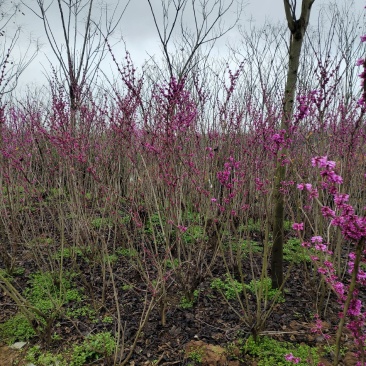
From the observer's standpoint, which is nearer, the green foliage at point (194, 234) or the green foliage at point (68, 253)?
the green foliage at point (194, 234)

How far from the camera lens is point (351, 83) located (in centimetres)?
713

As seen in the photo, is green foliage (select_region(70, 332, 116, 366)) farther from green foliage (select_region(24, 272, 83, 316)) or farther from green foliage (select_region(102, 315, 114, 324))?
green foliage (select_region(24, 272, 83, 316))

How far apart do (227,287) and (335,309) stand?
1.04 metres

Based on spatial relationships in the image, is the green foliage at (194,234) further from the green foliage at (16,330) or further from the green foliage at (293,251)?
the green foliage at (16,330)

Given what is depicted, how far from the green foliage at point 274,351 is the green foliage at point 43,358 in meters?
1.47

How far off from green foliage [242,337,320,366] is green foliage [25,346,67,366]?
147 centimetres

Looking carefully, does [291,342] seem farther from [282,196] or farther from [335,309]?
[282,196]

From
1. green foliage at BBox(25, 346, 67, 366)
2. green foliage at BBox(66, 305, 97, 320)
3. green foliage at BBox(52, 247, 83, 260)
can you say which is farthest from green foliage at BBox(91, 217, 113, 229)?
green foliage at BBox(25, 346, 67, 366)

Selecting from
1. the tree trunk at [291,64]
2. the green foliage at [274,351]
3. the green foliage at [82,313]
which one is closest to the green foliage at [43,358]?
the green foliage at [82,313]

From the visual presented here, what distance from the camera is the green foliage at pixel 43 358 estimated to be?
8.28 ft

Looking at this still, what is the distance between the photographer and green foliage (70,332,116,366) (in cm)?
251

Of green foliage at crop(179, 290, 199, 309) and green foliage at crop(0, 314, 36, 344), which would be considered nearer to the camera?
green foliage at crop(0, 314, 36, 344)


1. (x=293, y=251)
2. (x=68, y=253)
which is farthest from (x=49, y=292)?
(x=293, y=251)

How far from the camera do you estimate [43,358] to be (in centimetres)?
256
